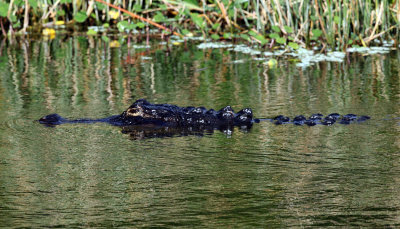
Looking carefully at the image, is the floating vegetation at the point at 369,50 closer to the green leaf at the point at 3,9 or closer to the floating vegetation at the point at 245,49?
the floating vegetation at the point at 245,49

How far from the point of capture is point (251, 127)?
626cm

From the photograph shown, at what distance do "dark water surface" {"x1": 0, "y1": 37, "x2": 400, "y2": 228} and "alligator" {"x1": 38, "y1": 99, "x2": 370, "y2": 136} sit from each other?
13 cm

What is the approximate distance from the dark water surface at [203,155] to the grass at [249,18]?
116 cm

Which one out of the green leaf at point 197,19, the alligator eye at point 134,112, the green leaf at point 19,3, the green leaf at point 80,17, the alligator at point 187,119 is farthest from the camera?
the green leaf at point 80,17

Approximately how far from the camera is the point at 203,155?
5.23m

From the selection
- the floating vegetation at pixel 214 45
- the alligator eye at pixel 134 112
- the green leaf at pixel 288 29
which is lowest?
the alligator eye at pixel 134 112

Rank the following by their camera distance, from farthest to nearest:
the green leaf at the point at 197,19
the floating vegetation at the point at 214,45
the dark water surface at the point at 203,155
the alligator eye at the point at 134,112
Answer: the floating vegetation at the point at 214,45
the green leaf at the point at 197,19
the alligator eye at the point at 134,112
the dark water surface at the point at 203,155

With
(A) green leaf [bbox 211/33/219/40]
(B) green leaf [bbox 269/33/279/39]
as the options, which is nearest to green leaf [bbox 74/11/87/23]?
(A) green leaf [bbox 211/33/219/40]

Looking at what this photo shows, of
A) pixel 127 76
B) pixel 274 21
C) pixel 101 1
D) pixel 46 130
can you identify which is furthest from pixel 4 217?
pixel 101 1

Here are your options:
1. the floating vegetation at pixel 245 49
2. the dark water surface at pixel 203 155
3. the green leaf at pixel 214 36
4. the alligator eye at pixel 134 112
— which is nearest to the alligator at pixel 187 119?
the alligator eye at pixel 134 112

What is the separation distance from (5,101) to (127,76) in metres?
1.94

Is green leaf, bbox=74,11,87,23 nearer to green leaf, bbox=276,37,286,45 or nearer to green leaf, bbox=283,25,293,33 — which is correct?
green leaf, bbox=276,37,286,45

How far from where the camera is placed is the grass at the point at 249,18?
34.6 ft

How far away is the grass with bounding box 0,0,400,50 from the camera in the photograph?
1055cm
